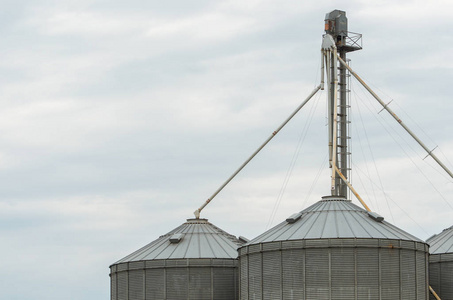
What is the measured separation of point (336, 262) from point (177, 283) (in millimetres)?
18122

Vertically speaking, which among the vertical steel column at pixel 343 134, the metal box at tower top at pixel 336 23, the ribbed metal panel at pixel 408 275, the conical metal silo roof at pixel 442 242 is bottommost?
the ribbed metal panel at pixel 408 275

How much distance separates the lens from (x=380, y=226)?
91250 mm

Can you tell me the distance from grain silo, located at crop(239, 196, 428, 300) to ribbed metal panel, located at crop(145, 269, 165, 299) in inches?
371

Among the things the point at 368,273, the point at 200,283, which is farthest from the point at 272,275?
the point at 200,283

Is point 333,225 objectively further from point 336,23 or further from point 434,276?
point 336,23

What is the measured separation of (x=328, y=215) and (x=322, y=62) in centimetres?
2165

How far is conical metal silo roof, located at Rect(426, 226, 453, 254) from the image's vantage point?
10106 centimetres

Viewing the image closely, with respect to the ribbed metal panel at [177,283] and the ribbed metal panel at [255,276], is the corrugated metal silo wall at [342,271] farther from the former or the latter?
the ribbed metal panel at [177,283]

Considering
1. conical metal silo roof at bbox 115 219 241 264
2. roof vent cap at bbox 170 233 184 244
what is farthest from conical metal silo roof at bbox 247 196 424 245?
roof vent cap at bbox 170 233 184 244

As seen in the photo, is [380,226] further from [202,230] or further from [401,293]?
[202,230]

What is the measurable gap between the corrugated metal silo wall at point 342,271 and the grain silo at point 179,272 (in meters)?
9.80

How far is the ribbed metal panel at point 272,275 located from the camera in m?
87.8

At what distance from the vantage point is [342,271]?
86000 mm

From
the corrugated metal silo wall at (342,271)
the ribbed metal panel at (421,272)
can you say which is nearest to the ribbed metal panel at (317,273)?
the corrugated metal silo wall at (342,271)
